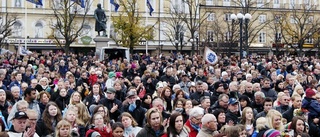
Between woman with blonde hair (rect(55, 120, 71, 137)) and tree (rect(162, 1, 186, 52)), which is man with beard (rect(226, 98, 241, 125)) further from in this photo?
tree (rect(162, 1, 186, 52))

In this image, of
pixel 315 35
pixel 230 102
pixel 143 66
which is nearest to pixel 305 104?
pixel 230 102

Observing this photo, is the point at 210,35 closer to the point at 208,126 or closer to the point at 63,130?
the point at 208,126

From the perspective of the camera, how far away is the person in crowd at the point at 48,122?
9360 mm

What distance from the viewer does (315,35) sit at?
59.4 meters

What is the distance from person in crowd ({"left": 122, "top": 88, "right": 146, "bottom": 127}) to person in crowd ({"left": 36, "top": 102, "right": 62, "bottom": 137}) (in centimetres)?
190

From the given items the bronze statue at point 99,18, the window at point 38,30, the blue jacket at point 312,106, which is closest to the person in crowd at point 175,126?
the blue jacket at point 312,106

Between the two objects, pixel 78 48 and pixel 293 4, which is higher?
pixel 293 4

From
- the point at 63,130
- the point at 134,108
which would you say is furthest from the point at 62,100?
the point at 63,130

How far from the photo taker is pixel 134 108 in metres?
11.2

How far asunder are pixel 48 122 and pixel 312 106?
5.10m

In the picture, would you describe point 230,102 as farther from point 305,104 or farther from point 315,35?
point 315,35

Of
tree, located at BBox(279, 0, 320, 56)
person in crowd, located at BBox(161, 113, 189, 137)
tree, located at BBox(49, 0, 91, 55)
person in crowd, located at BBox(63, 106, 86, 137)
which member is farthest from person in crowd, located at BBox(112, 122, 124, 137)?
tree, located at BBox(279, 0, 320, 56)

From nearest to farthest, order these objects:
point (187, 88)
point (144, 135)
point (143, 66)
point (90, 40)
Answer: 1. point (144, 135)
2. point (187, 88)
3. point (143, 66)
4. point (90, 40)

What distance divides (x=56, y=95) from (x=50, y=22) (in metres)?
53.7
